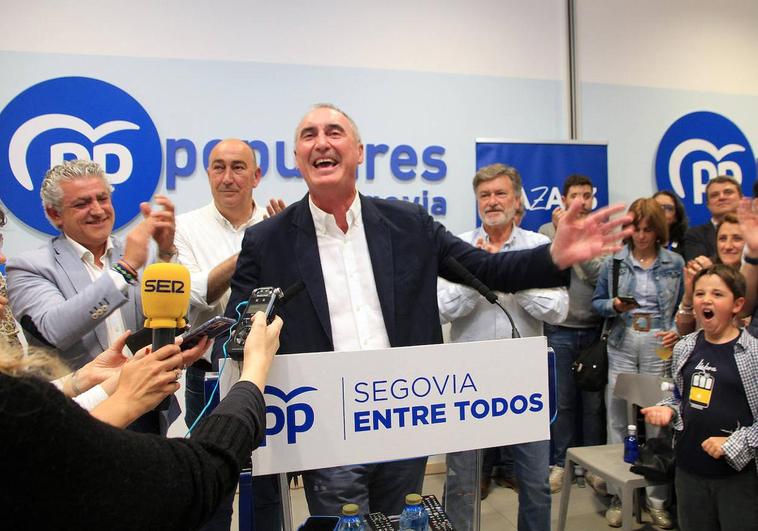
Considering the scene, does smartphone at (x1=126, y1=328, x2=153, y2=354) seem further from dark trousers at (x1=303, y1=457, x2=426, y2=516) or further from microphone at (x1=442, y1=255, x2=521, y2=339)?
microphone at (x1=442, y1=255, x2=521, y2=339)

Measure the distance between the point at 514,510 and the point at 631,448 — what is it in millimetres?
936

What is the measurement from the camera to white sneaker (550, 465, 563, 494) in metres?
3.64

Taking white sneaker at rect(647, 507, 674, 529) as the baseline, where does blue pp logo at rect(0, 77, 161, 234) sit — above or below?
above

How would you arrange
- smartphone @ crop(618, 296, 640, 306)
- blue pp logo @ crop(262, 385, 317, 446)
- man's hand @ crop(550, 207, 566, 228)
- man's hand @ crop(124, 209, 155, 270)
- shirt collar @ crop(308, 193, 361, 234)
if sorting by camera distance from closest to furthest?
1. blue pp logo @ crop(262, 385, 317, 446)
2. shirt collar @ crop(308, 193, 361, 234)
3. man's hand @ crop(124, 209, 155, 270)
4. smartphone @ crop(618, 296, 640, 306)
5. man's hand @ crop(550, 207, 566, 228)

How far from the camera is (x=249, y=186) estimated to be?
2.68 meters

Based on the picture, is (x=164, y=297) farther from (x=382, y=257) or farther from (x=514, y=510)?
(x=514, y=510)

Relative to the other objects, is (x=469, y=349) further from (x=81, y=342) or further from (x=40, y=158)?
(x=40, y=158)

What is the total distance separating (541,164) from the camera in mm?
4270

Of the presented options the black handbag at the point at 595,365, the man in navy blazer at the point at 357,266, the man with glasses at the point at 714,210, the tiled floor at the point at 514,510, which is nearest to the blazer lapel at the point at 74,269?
the man in navy blazer at the point at 357,266

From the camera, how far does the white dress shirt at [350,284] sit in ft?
5.46

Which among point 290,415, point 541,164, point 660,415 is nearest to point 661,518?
point 660,415

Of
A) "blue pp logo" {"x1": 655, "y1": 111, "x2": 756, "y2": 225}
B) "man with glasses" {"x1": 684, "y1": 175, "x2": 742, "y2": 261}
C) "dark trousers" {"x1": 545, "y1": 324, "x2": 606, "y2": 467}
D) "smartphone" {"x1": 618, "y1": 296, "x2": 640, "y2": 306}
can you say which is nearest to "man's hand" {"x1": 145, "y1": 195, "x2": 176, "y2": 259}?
"smartphone" {"x1": 618, "y1": 296, "x2": 640, "y2": 306}

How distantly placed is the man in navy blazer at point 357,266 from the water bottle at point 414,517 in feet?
0.64

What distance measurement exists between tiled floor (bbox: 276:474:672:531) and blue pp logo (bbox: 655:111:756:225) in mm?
2597
